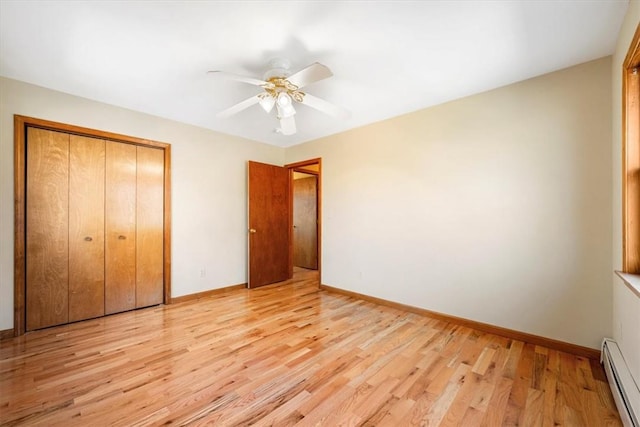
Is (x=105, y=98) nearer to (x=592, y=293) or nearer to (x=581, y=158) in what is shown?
(x=581, y=158)

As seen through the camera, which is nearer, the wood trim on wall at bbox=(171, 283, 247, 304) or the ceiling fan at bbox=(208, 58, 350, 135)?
the ceiling fan at bbox=(208, 58, 350, 135)

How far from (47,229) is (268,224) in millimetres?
2525

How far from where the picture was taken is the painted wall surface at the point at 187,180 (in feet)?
7.60

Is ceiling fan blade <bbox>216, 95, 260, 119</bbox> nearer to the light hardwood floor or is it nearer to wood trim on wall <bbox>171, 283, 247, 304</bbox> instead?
the light hardwood floor

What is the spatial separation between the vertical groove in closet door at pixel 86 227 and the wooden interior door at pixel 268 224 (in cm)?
178

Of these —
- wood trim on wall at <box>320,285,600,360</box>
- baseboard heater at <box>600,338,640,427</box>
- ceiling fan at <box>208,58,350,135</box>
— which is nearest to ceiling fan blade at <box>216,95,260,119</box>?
ceiling fan at <box>208,58,350,135</box>

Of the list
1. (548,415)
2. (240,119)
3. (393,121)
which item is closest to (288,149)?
(240,119)

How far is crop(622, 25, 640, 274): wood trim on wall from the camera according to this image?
1584mm

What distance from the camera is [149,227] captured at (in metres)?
3.14

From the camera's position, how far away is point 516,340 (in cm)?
228

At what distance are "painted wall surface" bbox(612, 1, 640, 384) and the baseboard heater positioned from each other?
44mm

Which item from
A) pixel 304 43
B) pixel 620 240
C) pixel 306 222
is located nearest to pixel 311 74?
pixel 304 43

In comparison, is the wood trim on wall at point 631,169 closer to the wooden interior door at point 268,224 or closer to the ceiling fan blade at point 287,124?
the ceiling fan blade at point 287,124

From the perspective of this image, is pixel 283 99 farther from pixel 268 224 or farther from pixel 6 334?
pixel 6 334
